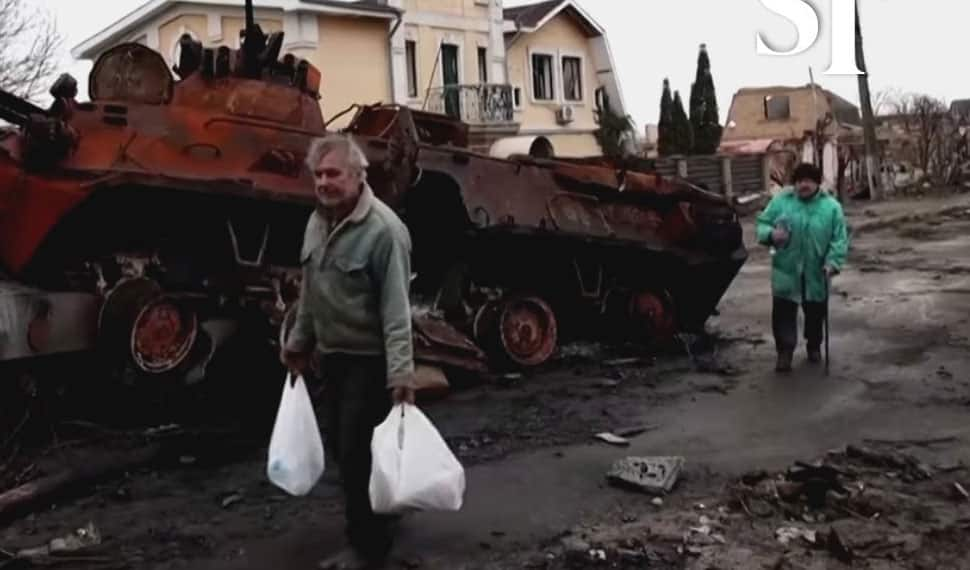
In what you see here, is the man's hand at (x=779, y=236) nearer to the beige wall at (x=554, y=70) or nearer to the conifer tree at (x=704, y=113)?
the beige wall at (x=554, y=70)

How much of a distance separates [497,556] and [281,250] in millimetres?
4075

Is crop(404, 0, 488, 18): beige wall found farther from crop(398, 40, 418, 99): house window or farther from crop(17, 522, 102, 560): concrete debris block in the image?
crop(17, 522, 102, 560): concrete debris block

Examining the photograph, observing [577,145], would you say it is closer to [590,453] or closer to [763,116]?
[763,116]

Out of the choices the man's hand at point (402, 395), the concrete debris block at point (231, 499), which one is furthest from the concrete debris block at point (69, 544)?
the man's hand at point (402, 395)

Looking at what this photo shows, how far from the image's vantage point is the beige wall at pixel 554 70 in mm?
33781

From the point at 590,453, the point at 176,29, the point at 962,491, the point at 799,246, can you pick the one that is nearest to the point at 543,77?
the point at 176,29

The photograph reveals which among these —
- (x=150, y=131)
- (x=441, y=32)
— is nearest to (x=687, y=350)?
(x=150, y=131)

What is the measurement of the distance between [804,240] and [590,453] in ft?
10.4

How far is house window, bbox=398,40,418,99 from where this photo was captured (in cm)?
3002

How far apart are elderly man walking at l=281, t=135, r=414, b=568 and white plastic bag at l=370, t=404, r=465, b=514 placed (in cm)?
14

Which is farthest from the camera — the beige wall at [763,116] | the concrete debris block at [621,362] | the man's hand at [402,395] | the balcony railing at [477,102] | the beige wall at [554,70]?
the beige wall at [763,116]

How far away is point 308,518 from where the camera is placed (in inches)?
239

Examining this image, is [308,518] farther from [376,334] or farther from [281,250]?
[281,250]

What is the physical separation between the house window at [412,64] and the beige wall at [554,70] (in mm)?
3652
